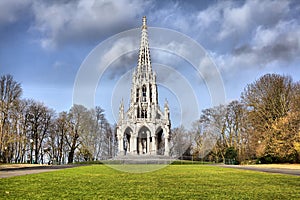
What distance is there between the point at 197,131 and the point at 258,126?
19.9 metres

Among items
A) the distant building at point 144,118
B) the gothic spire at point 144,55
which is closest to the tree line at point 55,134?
the distant building at point 144,118

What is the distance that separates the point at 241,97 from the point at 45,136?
38.5 meters

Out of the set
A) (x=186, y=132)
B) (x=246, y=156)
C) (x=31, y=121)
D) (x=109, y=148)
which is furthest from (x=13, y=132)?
(x=246, y=156)

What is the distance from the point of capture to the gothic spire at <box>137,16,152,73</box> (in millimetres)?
56344

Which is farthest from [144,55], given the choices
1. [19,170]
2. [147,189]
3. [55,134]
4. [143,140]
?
[147,189]

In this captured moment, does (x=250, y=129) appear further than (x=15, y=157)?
No

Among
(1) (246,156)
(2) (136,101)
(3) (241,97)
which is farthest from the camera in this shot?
(2) (136,101)

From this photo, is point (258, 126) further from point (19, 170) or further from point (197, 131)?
point (19, 170)

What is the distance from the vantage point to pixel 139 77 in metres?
55.4

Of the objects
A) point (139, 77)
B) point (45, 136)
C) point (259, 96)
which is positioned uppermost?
point (139, 77)

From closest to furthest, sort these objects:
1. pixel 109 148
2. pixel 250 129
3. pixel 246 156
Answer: pixel 250 129
pixel 246 156
pixel 109 148

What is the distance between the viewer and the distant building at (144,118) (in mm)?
51688

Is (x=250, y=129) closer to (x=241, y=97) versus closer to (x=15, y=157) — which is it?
(x=241, y=97)

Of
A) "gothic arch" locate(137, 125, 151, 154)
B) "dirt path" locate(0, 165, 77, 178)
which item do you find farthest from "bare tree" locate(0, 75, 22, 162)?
"gothic arch" locate(137, 125, 151, 154)
